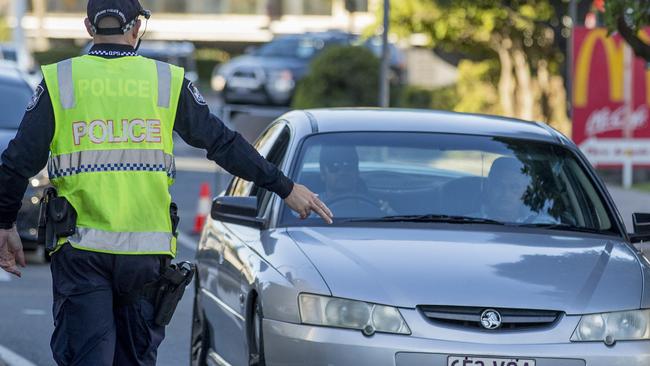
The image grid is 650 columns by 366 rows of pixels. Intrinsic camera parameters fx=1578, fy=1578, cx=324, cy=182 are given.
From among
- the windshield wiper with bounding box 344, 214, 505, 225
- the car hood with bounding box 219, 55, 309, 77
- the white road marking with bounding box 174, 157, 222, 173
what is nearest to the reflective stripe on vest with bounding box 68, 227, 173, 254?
the windshield wiper with bounding box 344, 214, 505, 225

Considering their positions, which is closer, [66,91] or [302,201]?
[66,91]

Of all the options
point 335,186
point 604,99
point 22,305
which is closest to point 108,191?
point 335,186

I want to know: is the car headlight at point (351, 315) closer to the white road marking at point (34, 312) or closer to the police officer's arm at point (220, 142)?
the police officer's arm at point (220, 142)

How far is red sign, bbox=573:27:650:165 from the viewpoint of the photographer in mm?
19547

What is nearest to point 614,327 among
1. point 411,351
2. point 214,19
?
point 411,351

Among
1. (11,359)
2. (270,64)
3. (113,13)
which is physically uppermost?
(113,13)

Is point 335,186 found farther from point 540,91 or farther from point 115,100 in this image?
point 540,91

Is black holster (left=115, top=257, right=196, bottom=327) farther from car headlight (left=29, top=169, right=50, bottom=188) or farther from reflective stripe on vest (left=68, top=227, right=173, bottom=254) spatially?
car headlight (left=29, top=169, right=50, bottom=188)

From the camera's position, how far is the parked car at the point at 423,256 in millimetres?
5680

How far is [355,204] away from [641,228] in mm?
1264

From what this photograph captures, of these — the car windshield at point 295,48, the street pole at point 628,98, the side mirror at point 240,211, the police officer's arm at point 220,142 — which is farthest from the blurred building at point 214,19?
the police officer's arm at point 220,142

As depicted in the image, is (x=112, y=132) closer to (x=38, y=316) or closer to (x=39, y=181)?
(x=38, y=316)

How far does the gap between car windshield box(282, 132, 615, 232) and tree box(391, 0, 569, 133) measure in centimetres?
1417

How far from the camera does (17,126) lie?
13.7 meters
